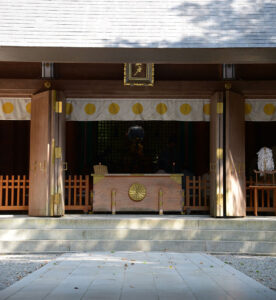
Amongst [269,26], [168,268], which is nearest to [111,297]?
[168,268]

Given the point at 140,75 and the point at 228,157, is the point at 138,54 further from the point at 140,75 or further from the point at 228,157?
the point at 228,157

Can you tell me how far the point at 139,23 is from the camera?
7.51 metres

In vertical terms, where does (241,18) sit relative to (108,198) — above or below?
above

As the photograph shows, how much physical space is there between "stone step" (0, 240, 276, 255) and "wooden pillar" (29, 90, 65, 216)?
3.43ft

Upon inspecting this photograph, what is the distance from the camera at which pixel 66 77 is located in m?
10.0

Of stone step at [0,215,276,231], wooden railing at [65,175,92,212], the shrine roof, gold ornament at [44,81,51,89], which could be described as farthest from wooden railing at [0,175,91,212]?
the shrine roof

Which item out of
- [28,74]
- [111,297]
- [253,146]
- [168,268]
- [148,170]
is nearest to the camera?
[111,297]

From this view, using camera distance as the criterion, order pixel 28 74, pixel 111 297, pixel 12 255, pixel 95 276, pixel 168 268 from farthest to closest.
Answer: pixel 28 74
pixel 12 255
pixel 168 268
pixel 95 276
pixel 111 297

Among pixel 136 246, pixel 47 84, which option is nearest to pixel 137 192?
pixel 136 246

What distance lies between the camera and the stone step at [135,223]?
29.5ft

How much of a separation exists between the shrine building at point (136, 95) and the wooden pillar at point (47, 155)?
0.07 ft

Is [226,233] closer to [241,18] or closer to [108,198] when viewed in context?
[108,198]

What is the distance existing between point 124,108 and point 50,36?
328cm

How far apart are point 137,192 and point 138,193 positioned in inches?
1.2
